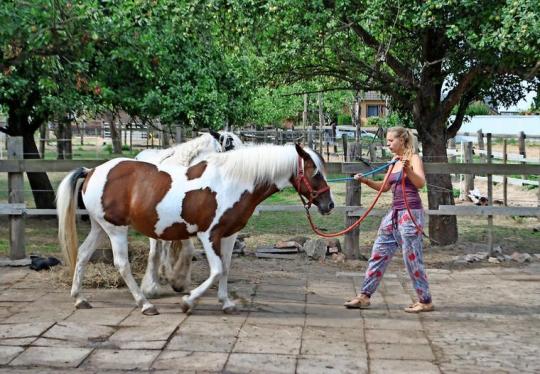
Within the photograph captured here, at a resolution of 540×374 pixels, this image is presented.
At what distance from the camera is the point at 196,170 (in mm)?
6062

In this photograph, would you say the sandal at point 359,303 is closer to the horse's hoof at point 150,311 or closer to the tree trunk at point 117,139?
the horse's hoof at point 150,311

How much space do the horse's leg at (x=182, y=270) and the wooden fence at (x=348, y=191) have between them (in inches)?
69.8

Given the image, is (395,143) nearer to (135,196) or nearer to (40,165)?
(135,196)

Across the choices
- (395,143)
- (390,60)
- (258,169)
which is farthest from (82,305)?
(390,60)

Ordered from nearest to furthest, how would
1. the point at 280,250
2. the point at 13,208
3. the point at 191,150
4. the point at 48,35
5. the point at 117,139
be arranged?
the point at 48,35 < the point at 191,150 < the point at 13,208 < the point at 280,250 < the point at 117,139

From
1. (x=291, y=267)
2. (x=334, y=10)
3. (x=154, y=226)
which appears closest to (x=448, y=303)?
(x=291, y=267)

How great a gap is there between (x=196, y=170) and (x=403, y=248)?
6.52 feet

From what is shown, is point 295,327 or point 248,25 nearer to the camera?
point 295,327

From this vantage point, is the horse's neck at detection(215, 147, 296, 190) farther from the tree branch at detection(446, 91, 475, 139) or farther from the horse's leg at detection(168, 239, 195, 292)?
the tree branch at detection(446, 91, 475, 139)

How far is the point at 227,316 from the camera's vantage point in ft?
19.2

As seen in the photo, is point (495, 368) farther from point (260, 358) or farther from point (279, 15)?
point (279, 15)

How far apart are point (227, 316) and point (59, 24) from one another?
9.60ft

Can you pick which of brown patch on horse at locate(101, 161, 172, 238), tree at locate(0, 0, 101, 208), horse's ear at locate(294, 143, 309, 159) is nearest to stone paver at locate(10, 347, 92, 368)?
brown patch on horse at locate(101, 161, 172, 238)

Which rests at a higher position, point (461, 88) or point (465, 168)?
point (461, 88)
